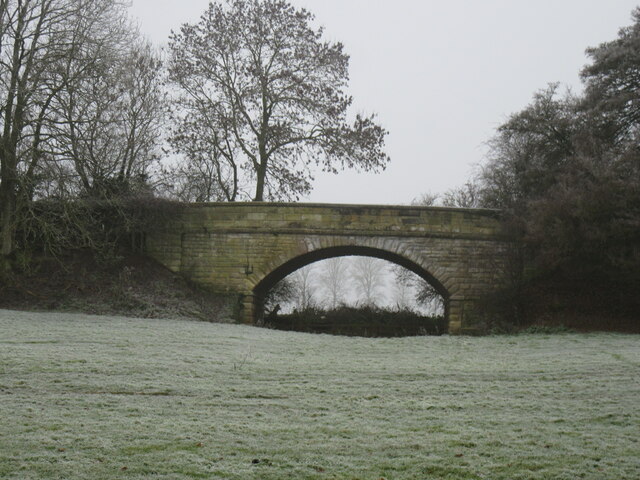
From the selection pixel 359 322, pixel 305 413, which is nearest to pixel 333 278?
pixel 359 322

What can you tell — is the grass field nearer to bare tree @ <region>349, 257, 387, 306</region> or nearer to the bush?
the bush

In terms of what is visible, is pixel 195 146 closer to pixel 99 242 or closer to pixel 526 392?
pixel 99 242

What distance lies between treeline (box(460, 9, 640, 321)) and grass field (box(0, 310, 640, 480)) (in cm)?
527

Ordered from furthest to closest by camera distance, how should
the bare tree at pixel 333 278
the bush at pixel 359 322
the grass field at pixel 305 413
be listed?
the bare tree at pixel 333 278 < the bush at pixel 359 322 < the grass field at pixel 305 413

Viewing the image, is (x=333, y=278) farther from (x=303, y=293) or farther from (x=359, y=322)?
(x=359, y=322)

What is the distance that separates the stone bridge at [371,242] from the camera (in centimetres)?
1733

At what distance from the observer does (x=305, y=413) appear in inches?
239

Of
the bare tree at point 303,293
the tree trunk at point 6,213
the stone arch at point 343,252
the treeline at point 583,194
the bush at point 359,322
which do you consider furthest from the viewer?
the bare tree at point 303,293

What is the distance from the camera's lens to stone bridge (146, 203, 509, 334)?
17.3m

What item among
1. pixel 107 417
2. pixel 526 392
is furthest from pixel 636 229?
pixel 107 417

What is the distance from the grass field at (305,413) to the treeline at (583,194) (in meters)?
5.27

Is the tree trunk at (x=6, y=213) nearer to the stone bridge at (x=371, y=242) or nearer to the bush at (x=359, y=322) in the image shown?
the stone bridge at (x=371, y=242)

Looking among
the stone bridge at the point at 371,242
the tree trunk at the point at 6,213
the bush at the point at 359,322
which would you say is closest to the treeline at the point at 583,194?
the stone bridge at the point at 371,242

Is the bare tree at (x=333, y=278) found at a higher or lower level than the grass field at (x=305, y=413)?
higher
